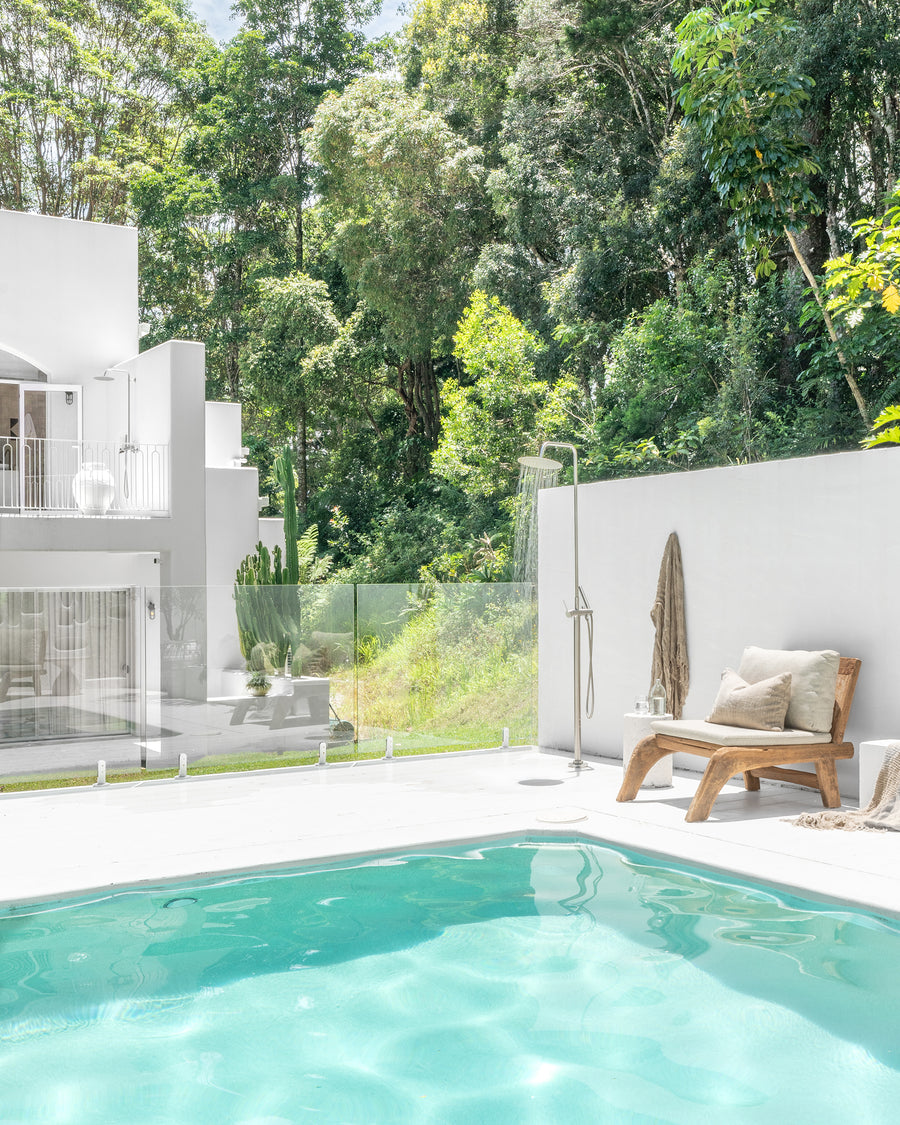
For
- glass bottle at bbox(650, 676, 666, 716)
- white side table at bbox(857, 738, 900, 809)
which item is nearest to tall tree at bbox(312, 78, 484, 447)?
glass bottle at bbox(650, 676, 666, 716)

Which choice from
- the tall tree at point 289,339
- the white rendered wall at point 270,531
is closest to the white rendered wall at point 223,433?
the white rendered wall at point 270,531

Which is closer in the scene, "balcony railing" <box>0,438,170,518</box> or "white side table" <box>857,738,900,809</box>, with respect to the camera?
"white side table" <box>857,738,900,809</box>

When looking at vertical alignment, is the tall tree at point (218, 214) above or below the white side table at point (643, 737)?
above

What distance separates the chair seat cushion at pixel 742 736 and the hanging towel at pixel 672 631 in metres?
1.38

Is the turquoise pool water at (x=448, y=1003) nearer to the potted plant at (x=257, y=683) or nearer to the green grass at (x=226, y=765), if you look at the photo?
the green grass at (x=226, y=765)

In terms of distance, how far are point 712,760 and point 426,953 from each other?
2496 mm

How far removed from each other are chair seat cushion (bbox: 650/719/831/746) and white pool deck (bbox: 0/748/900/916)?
0.47 m

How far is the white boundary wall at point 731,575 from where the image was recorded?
22.6ft

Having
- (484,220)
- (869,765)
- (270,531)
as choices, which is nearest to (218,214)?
(484,220)

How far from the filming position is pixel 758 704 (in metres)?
6.73

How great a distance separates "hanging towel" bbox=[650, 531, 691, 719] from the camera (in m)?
8.30

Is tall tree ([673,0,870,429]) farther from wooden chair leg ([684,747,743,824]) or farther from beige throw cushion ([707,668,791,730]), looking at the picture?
wooden chair leg ([684,747,743,824])

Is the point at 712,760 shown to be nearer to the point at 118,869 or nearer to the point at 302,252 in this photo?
the point at 118,869

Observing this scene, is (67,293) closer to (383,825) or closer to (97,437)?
(97,437)
